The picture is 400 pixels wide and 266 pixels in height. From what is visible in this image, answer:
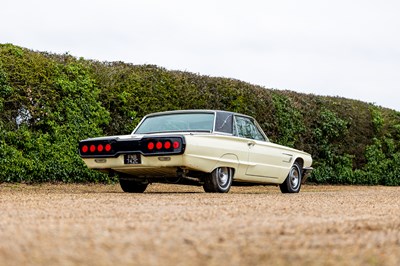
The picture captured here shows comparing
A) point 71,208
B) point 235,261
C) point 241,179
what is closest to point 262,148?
point 241,179

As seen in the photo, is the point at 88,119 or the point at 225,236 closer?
the point at 225,236

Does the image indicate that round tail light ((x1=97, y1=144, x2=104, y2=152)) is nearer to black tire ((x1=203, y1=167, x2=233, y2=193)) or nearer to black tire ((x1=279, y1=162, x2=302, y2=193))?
black tire ((x1=203, y1=167, x2=233, y2=193))

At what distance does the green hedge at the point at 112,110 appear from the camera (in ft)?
45.9

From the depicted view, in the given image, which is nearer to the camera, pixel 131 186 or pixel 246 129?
pixel 131 186

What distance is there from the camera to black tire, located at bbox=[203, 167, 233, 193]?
1144 centimetres

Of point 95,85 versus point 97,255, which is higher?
point 95,85

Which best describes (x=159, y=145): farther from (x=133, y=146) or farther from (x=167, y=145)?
(x=133, y=146)

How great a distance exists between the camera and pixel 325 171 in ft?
65.8

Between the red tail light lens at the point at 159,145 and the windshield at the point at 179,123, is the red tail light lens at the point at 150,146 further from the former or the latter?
the windshield at the point at 179,123

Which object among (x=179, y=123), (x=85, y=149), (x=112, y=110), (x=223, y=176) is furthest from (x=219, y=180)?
(x=112, y=110)

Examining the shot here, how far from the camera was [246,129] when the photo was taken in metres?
12.6

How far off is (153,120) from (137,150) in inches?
63.1

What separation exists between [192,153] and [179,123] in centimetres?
139

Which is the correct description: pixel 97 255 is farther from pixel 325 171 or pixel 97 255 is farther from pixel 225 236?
pixel 325 171
